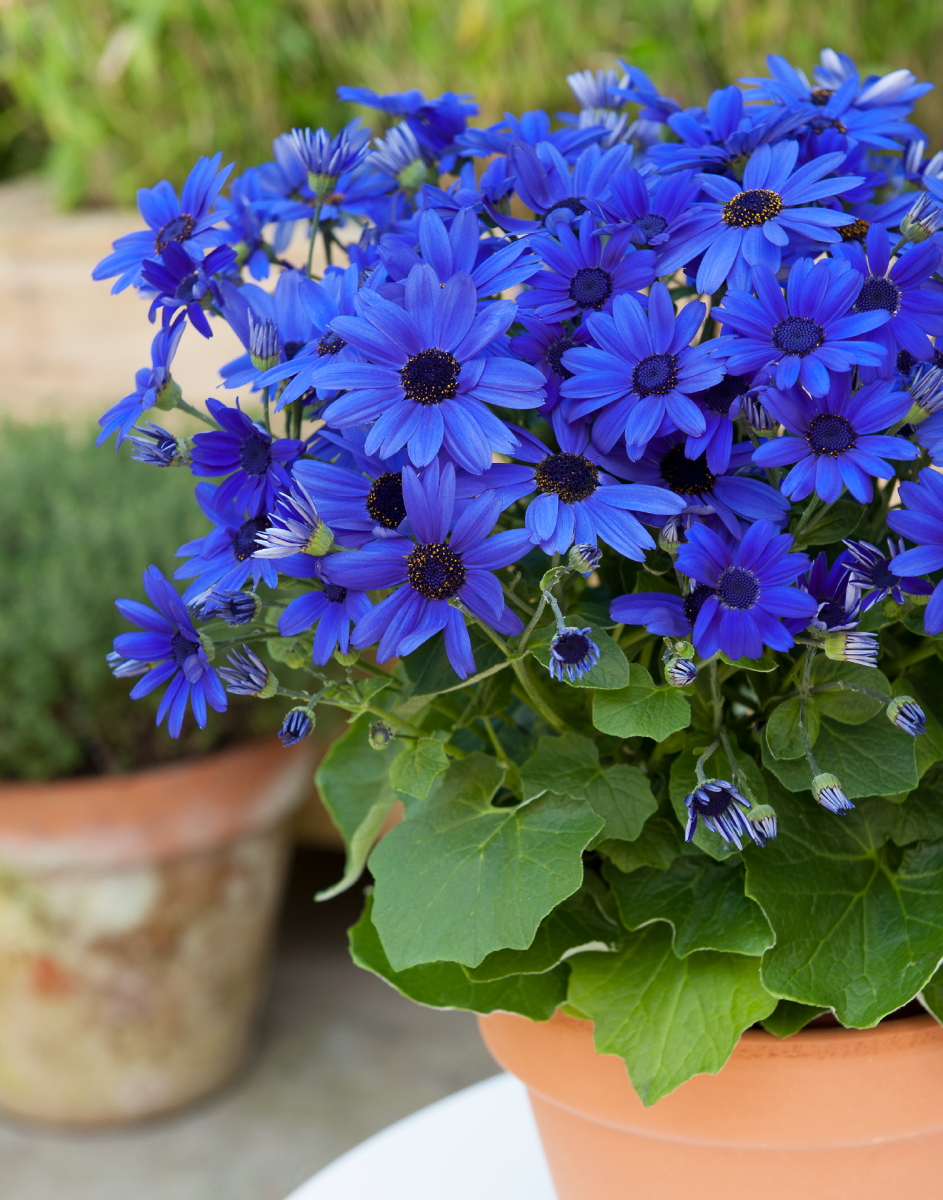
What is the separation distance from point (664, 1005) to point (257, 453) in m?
0.23

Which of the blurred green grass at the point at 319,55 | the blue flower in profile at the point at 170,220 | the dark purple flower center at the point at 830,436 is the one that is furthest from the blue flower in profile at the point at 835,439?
the blurred green grass at the point at 319,55

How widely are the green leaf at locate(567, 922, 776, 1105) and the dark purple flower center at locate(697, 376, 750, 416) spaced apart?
19 centimetres

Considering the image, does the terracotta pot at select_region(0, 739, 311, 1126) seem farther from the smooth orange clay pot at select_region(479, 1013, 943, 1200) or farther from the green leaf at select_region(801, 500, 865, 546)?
the green leaf at select_region(801, 500, 865, 546)

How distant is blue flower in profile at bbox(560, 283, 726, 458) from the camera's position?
35cm

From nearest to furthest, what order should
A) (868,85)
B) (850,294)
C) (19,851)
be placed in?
(850,294) < (868,85) < (19,851)

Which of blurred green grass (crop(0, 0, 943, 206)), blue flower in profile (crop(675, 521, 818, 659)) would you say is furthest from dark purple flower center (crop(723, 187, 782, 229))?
blurred green grass (crop(0, 0, 943, 206))

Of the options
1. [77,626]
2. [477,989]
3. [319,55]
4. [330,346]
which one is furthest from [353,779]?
[319,55]

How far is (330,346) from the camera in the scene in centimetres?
39

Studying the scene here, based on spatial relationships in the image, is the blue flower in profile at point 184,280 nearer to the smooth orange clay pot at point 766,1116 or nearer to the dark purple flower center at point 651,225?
the dark purple flower center at point 651,225

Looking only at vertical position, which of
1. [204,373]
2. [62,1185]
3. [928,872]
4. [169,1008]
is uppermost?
[928,872]

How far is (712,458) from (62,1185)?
4.68ft

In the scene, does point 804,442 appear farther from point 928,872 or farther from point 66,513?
point 66,513

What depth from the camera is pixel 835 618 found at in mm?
361

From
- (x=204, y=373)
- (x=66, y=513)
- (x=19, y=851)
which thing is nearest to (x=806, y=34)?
(x=204, y=373)
